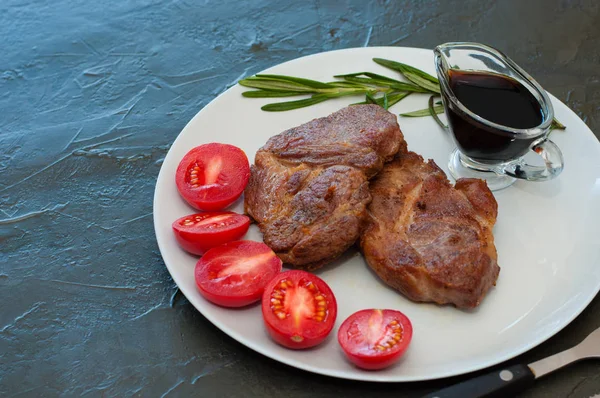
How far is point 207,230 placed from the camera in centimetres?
326

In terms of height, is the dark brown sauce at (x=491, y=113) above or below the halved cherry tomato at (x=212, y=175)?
above

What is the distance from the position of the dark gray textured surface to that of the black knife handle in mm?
213

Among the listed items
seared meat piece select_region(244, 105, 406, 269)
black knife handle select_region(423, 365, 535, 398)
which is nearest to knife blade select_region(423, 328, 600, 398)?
black knife handle select_region(423, 365, 535, 398)

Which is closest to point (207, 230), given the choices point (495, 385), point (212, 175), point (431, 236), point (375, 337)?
point (212, 175)

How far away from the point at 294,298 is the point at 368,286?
0.47 m

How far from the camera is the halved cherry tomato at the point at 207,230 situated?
128 inches

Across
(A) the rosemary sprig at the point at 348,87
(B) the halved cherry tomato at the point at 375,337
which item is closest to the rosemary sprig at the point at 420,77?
(A) the rosemary sprig at the point at 348,87

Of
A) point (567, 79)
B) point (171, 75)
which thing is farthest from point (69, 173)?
point (567, 79)

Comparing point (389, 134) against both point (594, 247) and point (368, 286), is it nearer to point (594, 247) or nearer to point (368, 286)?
point (368, 286)

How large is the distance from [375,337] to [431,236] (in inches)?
24.2

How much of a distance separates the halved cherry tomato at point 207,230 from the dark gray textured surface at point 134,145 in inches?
12.5

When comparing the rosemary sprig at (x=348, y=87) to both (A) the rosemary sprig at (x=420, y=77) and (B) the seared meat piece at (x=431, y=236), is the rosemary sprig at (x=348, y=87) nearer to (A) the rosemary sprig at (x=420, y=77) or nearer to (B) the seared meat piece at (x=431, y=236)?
(A) the rosemary sprig at (x=420, y=77)

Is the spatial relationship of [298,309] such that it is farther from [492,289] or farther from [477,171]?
[477,171]

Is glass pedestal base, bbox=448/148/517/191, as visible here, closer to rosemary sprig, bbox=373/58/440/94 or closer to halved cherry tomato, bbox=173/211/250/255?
rosemary sprig, bbox=373/58/440/94
